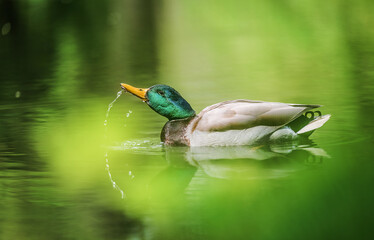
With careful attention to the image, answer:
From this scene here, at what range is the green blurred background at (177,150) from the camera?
22.0 feet

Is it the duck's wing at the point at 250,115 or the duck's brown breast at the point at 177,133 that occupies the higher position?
the duck's wing at the point at 250,115

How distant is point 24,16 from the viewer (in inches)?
1130

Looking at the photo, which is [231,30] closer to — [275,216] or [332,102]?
[332,102]

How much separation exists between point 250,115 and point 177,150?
2.35ft

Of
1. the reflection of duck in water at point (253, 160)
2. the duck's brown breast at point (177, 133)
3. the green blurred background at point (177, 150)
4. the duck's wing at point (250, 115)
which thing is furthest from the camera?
the duck's brown breast at point (177, 133)

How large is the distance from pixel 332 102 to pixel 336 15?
50.7 ft

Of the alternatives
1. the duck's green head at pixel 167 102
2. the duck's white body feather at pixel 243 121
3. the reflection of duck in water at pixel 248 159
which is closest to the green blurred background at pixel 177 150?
the reflection of duck in water at pixel 248 159

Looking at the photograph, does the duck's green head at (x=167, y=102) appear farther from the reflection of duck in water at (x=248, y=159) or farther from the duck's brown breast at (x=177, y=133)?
the reflection of duck in water at (x=248, y=159)

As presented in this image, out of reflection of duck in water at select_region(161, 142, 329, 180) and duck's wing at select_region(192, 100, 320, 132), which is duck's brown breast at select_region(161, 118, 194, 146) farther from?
duck's wing at select_region(192, 100, 320, 132)

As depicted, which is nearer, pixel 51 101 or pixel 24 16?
pixel 51 101

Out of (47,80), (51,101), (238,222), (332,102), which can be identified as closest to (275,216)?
(238,222)

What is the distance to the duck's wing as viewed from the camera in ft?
28.5

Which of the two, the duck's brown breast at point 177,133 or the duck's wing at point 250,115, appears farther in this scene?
the duck's brown breast at point 177,133

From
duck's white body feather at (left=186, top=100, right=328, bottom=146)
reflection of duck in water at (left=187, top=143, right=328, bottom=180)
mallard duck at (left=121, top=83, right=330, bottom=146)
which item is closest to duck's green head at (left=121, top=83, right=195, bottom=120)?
mallard duck at (left=121, top=83, right=330, bottom=146)
